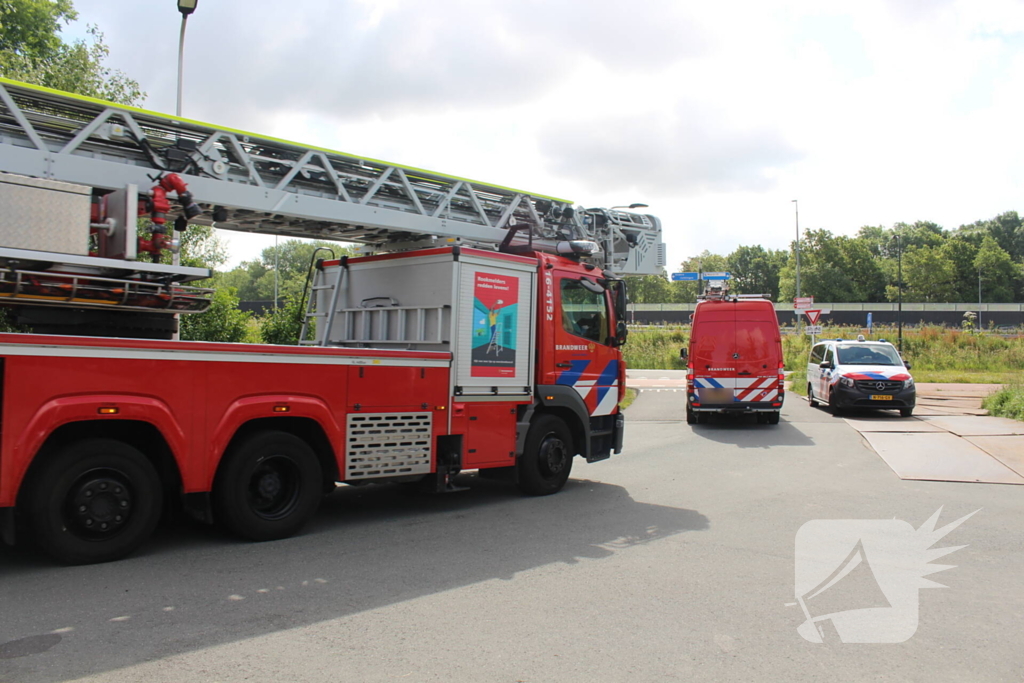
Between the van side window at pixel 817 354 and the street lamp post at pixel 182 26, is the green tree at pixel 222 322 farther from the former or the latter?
the van side window at pixel 817 354

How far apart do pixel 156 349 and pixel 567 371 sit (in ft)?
15.6

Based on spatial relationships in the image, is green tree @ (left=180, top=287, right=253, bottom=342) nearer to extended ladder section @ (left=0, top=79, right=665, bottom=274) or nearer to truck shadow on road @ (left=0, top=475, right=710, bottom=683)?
extended ladder section @ (left=0, top=79, right=665, bottom=274)

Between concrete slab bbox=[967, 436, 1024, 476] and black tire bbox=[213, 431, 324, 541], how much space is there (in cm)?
936

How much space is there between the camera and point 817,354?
22062 millimetres

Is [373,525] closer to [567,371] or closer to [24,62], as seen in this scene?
[567,371]

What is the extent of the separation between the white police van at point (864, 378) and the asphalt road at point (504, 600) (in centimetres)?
940

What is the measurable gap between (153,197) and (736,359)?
500 inches

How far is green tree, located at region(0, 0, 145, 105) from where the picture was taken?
20.4 meters

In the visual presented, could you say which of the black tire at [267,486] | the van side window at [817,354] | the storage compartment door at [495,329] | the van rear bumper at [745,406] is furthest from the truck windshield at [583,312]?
the van side window at [817,354]

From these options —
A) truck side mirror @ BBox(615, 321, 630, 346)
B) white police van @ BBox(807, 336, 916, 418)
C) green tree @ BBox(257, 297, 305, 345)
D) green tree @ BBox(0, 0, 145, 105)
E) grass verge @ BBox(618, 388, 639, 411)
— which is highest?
green tree @ BBox(0, 0, 145, 105)

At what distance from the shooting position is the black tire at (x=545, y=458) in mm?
8969

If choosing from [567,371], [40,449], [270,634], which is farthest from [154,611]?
[567,371]

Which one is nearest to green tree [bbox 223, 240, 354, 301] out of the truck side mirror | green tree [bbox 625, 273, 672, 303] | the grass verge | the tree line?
green tree [bbox 625, 273, 672, 303]

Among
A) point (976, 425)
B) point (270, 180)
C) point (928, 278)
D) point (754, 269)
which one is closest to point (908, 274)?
point (928, 278)
